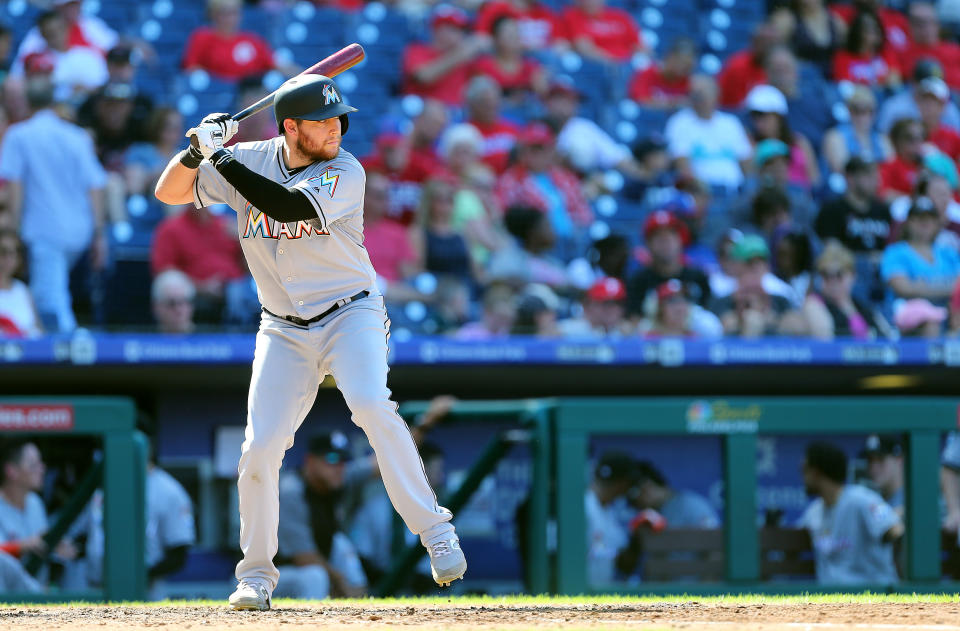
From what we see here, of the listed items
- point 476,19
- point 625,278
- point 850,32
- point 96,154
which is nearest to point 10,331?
point 96,154

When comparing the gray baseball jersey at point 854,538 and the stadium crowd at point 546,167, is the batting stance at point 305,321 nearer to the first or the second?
the gray baseball jersey at point 854,538

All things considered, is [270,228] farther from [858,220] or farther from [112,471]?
[858,220]

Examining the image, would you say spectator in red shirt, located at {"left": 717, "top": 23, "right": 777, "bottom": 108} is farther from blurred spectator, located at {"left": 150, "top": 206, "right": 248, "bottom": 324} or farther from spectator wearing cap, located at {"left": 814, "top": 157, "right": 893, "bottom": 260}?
blurred spectator, located at {"left": 150, "top": 206, "right": 248, "bottom": 324}

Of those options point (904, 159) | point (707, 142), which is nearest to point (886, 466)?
point (707, 142)

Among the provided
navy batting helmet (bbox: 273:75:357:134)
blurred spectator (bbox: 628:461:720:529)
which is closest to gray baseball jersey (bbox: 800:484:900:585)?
blurred spectator (bbox: 628:461:720:529)

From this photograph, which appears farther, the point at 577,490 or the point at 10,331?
the point at 10,331

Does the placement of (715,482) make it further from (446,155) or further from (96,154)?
(96,154)
